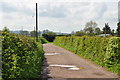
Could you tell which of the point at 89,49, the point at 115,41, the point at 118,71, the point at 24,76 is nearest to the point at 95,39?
the point at 89,49

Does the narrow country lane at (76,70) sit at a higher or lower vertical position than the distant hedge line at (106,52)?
lower

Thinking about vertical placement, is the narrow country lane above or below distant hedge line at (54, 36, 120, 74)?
below

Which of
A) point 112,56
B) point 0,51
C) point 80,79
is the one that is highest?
point 0,51

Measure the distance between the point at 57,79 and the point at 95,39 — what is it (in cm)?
800

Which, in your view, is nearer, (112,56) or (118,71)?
(118,71)

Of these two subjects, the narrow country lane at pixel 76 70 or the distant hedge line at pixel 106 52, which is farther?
the distant hedge line at pixel 106 52

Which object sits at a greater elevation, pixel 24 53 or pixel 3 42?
pixel 3 42

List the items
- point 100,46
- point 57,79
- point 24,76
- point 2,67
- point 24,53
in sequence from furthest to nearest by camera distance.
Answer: point 100,46
point 57,79
point 24,53
point 24,76
point 2,67

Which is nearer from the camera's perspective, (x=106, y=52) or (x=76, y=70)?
(x=76, y=70)

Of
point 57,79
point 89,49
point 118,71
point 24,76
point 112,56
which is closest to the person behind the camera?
point 24,76

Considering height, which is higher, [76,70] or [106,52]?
[106,52]

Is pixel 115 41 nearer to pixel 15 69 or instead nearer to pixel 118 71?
pixel 118 71

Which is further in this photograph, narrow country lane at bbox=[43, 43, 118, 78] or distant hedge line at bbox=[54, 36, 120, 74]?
distant hedge line at bbox=[54, 36, 120, 74]

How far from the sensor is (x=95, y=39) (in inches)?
659
